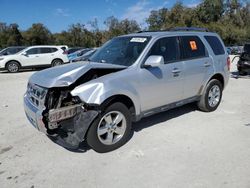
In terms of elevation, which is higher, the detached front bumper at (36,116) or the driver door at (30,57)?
the driver door at (30,57)

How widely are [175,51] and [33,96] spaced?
9.09ft

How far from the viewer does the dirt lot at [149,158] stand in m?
3.38

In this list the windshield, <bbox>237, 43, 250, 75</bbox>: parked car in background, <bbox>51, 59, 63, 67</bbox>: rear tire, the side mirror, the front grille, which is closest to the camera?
the front grille

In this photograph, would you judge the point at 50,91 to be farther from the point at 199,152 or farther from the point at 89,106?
the point at 199,152

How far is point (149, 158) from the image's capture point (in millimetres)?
3934

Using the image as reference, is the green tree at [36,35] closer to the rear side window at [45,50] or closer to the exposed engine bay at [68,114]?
the rear side window at [45,50]

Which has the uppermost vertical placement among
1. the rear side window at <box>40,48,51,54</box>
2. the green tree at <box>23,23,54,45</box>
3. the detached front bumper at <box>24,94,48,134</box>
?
the green tree at <box>23,23,54,45</box>

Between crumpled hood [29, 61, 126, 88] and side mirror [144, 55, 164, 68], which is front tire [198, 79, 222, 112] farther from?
crumpled hood [29, 61, 126, 88]

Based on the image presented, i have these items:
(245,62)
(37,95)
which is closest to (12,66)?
(245,62)

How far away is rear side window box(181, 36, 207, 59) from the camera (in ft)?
17.2

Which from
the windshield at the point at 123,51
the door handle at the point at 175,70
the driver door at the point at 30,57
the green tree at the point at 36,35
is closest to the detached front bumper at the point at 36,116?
the windshield at the point at 123,51

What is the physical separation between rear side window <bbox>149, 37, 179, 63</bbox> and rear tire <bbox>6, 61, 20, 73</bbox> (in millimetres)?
13963

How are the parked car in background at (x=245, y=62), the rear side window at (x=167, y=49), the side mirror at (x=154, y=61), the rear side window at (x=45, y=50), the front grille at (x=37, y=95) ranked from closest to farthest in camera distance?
the front grille at (x=37, y=95)
the side mirror at (x=154, y=61)
the rear side window at (x=167, y=49)
the parked car in background at (x=245, y=62)
the rear side window at (x=45, y=50)

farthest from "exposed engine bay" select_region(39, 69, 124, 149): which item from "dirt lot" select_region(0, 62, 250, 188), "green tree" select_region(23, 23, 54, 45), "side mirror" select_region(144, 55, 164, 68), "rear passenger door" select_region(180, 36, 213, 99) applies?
"green tree" select_region(23, 23, 54, 45)
